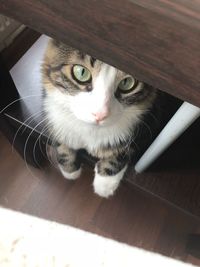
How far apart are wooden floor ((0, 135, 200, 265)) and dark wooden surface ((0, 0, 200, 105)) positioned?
0.67 meters

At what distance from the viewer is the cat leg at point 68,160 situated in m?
0.81

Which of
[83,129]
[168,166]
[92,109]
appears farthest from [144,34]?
[168,166]

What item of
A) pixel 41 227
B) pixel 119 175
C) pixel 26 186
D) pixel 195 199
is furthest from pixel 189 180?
pixel 26 186

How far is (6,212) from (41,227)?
0.08 metres

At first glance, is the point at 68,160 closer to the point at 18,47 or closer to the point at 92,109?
the point at 92,109

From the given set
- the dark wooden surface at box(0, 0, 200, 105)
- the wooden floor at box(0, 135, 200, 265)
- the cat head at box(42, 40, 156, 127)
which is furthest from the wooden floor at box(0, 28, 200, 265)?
the dark wooden surface at box(0, 0, 200, 105)

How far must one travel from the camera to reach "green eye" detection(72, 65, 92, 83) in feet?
1.83

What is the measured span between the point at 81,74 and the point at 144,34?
0.25 meters

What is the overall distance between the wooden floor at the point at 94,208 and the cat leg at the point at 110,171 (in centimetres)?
18

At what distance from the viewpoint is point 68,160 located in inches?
32.6

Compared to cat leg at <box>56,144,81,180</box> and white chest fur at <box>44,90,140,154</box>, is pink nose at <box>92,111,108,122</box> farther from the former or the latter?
cat leg at <box>56,144,81,180</box>

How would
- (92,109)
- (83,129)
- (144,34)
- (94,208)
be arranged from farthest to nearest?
(94,208)
(83,129)
(92,109)
(144,34)

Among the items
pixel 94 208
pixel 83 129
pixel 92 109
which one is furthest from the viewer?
pixel 94 208

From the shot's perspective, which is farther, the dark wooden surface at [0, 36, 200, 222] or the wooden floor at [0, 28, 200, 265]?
the wooden floor at [0, 28, 200, 265]
